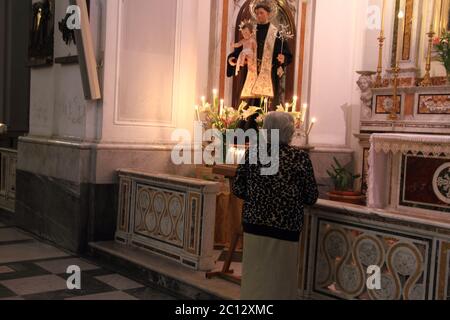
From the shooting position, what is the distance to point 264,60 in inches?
297

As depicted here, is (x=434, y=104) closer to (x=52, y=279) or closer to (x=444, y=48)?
(x=444, y=48)

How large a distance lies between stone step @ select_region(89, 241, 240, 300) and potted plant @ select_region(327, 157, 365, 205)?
3009 millimetres

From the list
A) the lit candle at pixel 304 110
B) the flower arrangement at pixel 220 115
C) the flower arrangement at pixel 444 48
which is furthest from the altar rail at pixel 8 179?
the flower arrangement at pixel 444 48

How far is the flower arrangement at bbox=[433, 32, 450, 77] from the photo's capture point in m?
6.66

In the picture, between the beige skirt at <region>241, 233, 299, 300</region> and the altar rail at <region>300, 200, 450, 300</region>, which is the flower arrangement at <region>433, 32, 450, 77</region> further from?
the beige skirt at <region>241, 233, 299, 300</region>

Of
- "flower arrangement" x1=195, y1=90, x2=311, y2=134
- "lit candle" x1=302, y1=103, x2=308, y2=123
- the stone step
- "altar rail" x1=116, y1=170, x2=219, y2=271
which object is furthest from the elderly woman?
"lit candle" x1=302, y1=103, x2=308, y2=123

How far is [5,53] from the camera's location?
11.0 m

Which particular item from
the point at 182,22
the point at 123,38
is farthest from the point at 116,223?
the point at 182,22

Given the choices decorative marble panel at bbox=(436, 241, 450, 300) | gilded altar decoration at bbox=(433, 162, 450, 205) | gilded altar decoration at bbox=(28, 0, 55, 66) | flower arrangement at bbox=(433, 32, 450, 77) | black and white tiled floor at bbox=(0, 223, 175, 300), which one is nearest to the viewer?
decorative marble panel at bbox=(436, 241, 450, 300)

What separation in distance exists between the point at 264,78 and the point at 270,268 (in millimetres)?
4509

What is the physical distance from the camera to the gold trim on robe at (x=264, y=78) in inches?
292

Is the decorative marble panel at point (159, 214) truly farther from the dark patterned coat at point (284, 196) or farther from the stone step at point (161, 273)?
the dark patterned coat at point (284, 196)

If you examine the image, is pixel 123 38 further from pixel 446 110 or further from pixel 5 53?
pixel 5 53

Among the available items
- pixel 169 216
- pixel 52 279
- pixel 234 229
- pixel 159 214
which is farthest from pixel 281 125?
pixel 52 279
